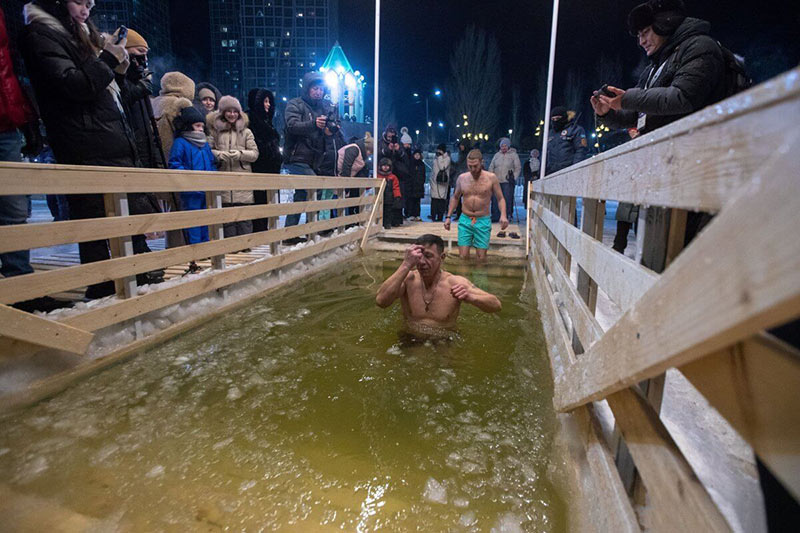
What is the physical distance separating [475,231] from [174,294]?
5.06 meters

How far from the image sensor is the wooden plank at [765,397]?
706 millimetres

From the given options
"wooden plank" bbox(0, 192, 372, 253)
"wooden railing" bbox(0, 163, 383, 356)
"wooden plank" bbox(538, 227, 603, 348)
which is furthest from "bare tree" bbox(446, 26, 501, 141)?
"wooden plank" bbox(538, 227, 603, 348)

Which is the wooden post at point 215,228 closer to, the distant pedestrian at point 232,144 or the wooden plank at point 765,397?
the distant pedestrian at point 232,144

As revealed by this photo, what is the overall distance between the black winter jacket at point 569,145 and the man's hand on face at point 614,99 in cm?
579

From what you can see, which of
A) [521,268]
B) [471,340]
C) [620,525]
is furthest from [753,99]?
[521,268]

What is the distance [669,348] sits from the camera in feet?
2.91

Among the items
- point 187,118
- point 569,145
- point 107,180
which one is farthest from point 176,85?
point 569,145

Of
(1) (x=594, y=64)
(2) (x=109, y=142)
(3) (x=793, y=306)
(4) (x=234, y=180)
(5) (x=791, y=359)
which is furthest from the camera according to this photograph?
(1) (x=594, y=64)

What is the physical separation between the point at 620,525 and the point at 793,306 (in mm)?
1091

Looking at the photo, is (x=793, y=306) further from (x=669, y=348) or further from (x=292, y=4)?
(x=292, y=4)

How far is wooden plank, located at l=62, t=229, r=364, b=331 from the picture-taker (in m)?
3.15

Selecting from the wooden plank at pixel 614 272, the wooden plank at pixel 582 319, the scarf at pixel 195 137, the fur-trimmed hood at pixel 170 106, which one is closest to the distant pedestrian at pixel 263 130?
the fur-trimmed hood at pixel 170 106

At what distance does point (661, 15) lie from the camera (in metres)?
2.86

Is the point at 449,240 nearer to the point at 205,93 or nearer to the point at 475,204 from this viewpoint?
the point at 475,204
